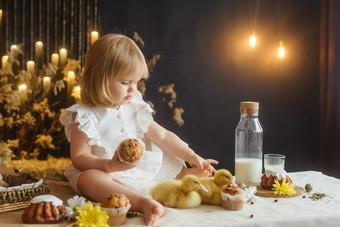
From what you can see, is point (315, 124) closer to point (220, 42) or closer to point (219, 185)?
point (220, 42)

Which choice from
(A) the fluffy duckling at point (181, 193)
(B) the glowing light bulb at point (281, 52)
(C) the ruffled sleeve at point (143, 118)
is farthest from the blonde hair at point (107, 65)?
(B) the glowing light bulb at point (281, 52)

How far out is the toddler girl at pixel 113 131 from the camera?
3.76 feet

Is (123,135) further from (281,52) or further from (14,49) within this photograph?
(281,52)

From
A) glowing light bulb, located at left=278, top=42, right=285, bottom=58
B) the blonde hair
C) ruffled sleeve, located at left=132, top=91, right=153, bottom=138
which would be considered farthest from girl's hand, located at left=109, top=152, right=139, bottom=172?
glowing light bulb, located at left=278, top=42, right=285, bottom=58

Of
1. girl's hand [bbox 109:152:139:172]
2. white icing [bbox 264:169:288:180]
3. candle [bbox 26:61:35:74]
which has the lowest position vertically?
white icing [bbox 264:169:288:180]

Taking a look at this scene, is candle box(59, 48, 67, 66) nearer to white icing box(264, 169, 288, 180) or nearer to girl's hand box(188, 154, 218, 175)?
girl's hand box(188, 154, 218, 175)

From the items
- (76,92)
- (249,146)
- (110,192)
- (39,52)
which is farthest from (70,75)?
(110,192)

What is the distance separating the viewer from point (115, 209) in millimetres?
909

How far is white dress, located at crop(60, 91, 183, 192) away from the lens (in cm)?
129

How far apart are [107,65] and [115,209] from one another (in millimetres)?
553

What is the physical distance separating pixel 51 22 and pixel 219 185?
2486mm

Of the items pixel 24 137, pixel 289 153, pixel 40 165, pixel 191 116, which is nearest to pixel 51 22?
pixel 24 137

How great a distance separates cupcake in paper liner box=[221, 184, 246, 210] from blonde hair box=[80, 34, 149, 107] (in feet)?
1.68

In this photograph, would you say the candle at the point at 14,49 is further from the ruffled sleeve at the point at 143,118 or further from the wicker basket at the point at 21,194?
the wicker basket at the point at 21,194
